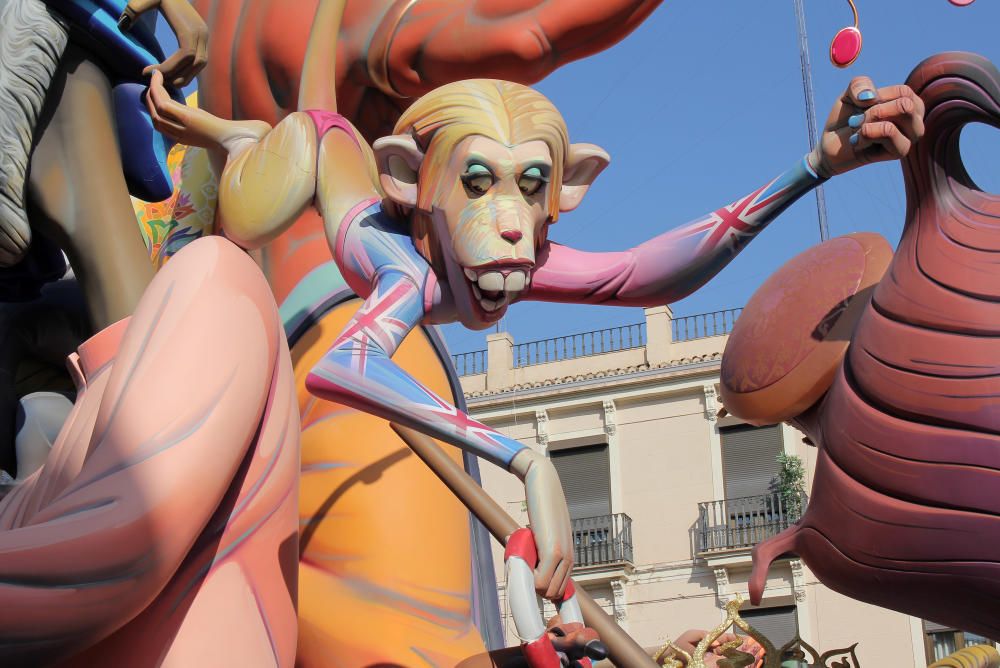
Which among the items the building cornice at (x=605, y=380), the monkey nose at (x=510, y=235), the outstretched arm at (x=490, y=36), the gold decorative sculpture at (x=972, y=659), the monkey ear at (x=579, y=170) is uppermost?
the building cornice at (x=605, y=380)

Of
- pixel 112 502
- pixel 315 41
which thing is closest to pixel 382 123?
pixel 315 41

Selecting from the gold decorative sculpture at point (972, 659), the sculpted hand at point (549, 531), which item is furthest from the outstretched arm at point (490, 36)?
the gold decorative sculpture at point (972, 659)

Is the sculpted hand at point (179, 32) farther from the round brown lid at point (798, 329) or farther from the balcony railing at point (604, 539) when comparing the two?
the balcony railing at point (604, 539)

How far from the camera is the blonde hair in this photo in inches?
108

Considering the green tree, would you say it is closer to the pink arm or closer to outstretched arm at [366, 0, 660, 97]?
outstretched arm at [366, 0, 660, 97]

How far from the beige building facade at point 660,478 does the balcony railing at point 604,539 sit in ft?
0.06

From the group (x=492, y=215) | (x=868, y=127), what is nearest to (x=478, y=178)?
(x=492, y=215)

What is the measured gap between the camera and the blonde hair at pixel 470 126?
8.98ft

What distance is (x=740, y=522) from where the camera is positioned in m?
16.1

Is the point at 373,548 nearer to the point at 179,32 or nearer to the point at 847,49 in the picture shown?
the point at 179,32

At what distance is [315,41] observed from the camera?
3416mm

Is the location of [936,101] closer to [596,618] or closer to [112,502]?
[596,618]

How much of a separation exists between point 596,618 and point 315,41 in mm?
1558

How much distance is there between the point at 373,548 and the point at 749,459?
13.7m
